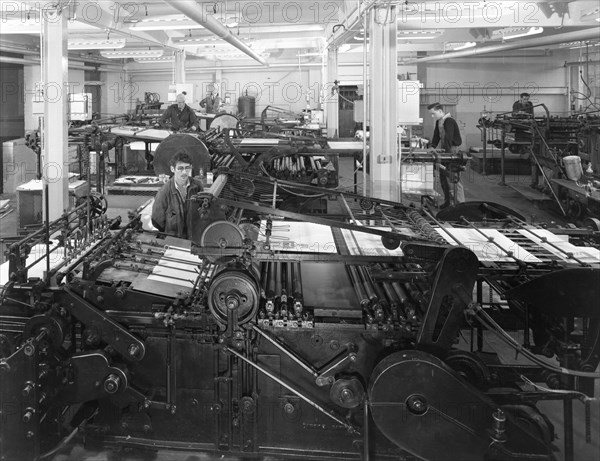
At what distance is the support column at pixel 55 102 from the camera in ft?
20.7

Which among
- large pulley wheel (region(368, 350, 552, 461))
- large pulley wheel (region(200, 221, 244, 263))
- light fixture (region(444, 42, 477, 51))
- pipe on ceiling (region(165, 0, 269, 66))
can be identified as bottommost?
large pulley wheel (region(368, 350, 552, 461))

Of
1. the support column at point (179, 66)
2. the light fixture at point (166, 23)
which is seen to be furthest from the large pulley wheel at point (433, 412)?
the support column at point (179, 66)

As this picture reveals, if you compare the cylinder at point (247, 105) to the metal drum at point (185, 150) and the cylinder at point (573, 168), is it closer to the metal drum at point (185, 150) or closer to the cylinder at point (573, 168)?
the cylinder at point (573, 168)

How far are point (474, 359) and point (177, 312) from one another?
4.18 ft

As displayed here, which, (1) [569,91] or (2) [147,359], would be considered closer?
(2) [147,359]

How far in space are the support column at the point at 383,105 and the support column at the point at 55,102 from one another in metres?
3.17

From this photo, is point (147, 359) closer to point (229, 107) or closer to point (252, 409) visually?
point (252, 409)

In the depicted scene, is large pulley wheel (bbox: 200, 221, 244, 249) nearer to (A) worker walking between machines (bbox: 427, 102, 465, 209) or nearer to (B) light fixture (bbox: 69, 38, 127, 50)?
(A) worker walking between machines (bbox: 427, 102, 465, 209)

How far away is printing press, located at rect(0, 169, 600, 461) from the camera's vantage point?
8.12ft

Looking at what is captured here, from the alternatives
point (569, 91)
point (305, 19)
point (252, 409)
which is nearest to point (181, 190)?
point (252, 409)

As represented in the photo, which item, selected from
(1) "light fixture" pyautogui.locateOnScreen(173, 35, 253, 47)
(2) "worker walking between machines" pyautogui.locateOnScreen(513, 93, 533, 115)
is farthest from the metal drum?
(2) "worker walking between machines" pyautogui.locateOnScreen(513, 93, 533, 115)

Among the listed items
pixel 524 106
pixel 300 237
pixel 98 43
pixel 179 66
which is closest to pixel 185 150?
pixel 300 237

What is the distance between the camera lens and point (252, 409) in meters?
2.66

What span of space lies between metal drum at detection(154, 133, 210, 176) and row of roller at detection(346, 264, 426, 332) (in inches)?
74.7
